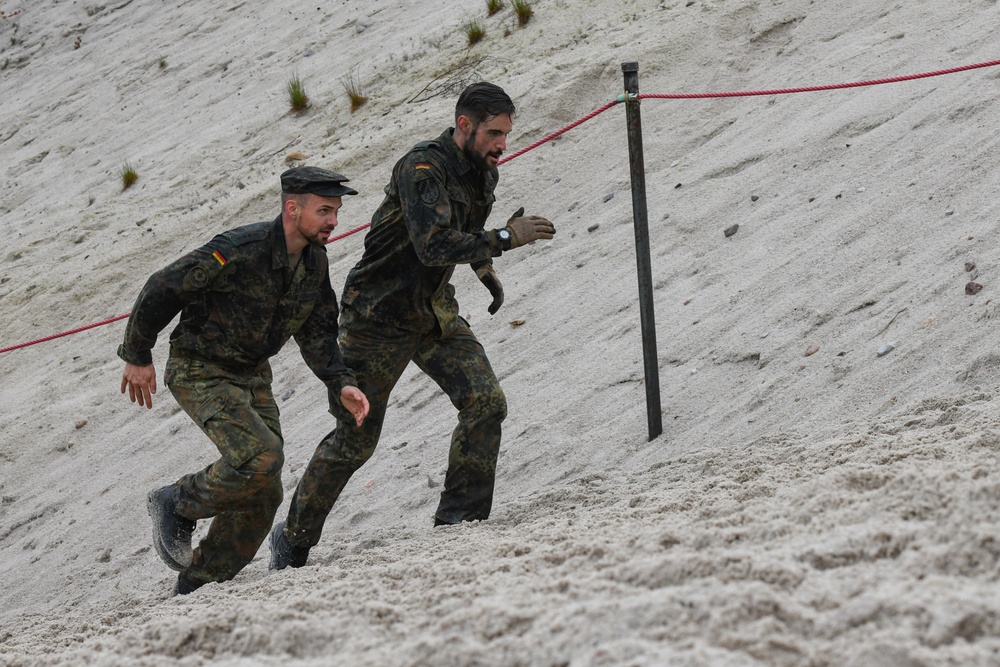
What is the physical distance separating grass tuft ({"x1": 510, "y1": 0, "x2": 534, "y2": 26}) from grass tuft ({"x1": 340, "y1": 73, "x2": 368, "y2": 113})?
1402 mm

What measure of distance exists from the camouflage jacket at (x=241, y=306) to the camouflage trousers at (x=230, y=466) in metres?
0.08

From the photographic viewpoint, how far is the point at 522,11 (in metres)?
9.50

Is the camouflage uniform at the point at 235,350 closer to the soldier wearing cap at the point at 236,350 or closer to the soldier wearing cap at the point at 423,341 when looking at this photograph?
the soldier wearing cap at the point at 236,350

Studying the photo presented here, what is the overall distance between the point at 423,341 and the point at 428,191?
23.9 inches

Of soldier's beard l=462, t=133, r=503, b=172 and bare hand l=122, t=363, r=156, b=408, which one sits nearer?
bare hand l=122, t=363, r=156, b=408

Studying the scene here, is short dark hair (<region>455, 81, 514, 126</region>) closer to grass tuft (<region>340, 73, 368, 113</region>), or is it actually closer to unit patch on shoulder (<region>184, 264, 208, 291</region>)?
unit patch on shoulder (<region>184, 264, 208, 291</region>)

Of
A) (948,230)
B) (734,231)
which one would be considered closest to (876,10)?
(734,231)

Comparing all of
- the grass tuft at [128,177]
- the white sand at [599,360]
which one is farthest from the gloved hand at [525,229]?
the grass tuft at [128,177]

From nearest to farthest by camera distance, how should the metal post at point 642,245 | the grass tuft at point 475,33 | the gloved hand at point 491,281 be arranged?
the gloved hand at point 491,281
the metal post at point 642,245
the grass tuft at point 475,33

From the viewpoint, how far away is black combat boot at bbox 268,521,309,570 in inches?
176

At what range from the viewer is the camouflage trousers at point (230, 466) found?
3951 mm

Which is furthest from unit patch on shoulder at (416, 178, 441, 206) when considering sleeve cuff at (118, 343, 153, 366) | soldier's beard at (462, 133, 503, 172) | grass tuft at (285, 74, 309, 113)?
grass tuft at (285, 74, 309, 113)

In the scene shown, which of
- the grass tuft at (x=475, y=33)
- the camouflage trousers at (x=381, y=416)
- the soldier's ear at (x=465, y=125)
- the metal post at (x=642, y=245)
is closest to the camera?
the soldier's ear at (x=465, y=125)

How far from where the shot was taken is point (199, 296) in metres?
4.03
